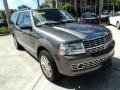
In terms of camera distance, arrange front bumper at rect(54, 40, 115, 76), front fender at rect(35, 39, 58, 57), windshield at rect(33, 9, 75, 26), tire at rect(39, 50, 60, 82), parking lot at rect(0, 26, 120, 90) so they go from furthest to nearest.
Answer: windshield at rect(33, 9, 75, 26) → parking lot at rect(0, 26, 120, 90) → tire at rect(39, 50, 60, 82) → front fender at rect(35, 39, 58, 57) → front bumper at rect(54, 40, 115, 76)

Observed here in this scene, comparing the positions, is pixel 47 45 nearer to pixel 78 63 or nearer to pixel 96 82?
pixel 78 63

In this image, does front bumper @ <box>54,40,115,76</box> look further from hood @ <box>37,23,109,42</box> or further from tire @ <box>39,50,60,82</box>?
hood @ <box>37,23,109,42</box>

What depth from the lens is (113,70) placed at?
510 cm

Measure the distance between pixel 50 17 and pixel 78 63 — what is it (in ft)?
6.87

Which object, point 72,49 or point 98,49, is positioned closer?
point 72,49

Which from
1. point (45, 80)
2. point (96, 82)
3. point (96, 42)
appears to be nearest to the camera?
point (96, 42)

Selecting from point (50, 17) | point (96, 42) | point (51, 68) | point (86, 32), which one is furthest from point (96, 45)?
point (50, 17)

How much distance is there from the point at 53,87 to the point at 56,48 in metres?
1.03

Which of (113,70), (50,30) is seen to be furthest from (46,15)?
(113,70)

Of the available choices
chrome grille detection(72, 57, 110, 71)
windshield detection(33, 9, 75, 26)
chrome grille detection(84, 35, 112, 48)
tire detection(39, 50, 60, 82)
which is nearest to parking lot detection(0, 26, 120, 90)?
tire detection(39, 50, 60, 82)

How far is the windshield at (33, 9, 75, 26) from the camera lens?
17.0 ft

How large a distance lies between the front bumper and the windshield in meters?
1.50

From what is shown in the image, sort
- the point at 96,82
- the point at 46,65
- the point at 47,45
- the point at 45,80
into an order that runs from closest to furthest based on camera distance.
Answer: the point at 47,45 < the point at 96,82 < the point at 46,65 < the point at 45,80

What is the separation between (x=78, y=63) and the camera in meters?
3.79
